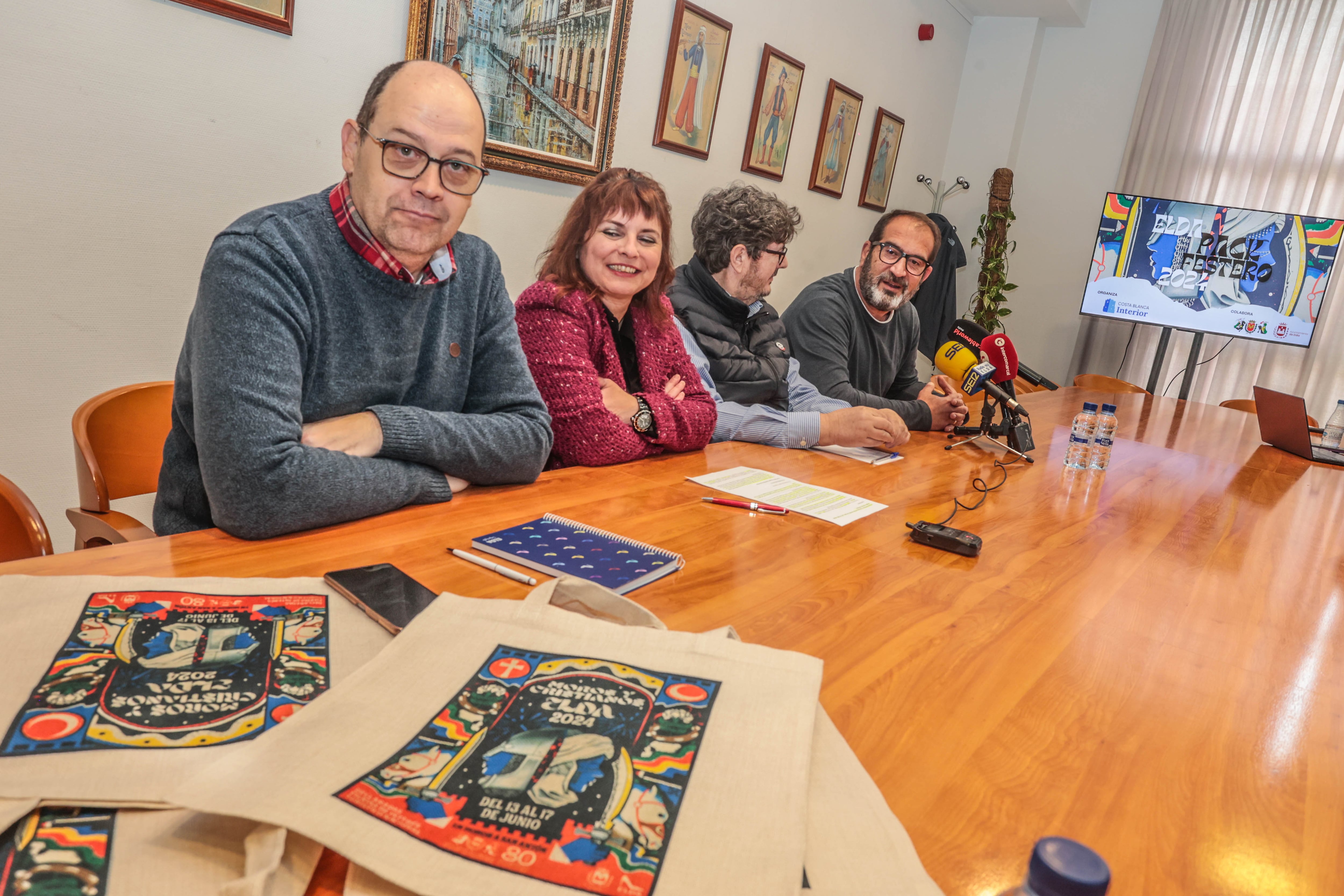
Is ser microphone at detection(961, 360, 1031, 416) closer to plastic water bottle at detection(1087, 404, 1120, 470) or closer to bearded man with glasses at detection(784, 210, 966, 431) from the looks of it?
plastic water bottle at detection(1087, 404, 1120, 470)

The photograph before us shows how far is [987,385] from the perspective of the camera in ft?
7.61

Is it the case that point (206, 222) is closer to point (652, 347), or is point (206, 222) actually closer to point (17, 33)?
point (17, 33)

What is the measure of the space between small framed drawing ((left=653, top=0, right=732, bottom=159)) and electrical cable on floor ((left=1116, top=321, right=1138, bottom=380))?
3.34 metres

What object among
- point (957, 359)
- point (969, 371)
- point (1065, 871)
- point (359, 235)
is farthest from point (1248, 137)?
point (1065, 871)

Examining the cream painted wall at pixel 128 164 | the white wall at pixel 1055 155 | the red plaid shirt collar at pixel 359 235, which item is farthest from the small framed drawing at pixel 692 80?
the white wall at pixel 1055 155

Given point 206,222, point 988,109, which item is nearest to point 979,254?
point 988,109

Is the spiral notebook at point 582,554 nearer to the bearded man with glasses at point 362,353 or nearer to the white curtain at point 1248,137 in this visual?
the bearded man with glasses at point 362,353

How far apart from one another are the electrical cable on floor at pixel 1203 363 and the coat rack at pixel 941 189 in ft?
6.10

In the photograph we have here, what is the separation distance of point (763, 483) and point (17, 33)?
1.89 meters

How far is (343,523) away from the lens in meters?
1.19

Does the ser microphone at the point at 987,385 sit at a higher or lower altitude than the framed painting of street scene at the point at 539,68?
lower

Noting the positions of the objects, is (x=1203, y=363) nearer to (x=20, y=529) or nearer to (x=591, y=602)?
(x=591, y=602)

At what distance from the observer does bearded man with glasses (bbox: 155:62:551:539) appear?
1.17 meters

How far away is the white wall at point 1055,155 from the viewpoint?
563 centimetres
